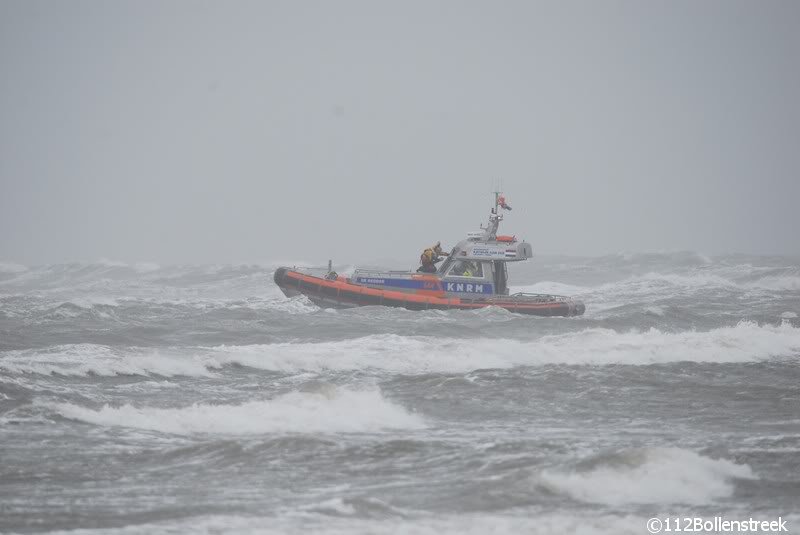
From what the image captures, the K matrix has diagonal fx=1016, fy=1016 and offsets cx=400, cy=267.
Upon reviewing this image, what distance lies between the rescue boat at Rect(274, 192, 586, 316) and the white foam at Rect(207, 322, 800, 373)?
5534 mm

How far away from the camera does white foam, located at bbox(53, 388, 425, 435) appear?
11656 mm

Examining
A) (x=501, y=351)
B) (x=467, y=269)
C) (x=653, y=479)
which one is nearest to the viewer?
(x=653, y=479)

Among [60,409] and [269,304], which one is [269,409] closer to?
[60,409]

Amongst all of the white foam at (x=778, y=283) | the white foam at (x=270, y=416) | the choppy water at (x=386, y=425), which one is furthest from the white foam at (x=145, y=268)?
the white foam at (x=270, y=416)

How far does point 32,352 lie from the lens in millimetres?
16781

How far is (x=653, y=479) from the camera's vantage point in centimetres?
941

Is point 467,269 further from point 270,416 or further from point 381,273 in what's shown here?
point 270,416

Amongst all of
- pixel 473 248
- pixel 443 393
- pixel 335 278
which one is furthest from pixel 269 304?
pixel 443 393

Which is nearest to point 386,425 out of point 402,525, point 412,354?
point 402,525

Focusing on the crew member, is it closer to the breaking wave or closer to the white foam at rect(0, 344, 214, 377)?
the breaking wave

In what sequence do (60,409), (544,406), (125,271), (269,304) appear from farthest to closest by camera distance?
(125,271)
(269,304)
(544,406)
(60,409)

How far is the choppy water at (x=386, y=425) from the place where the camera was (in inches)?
334

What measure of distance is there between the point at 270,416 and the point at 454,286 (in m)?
14.6

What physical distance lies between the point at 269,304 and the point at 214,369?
12.0m
